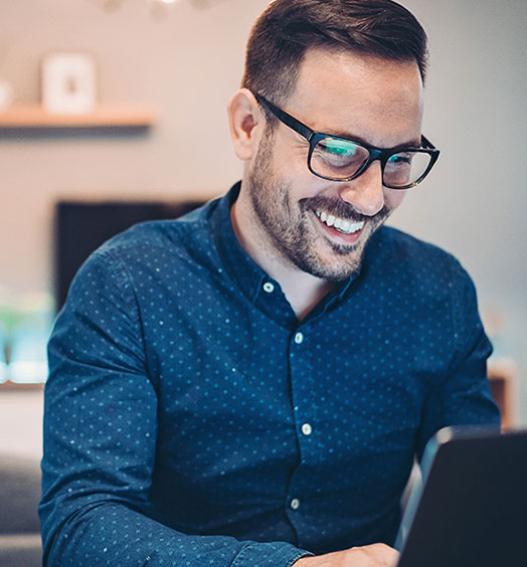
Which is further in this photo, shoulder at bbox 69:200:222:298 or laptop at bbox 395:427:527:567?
shoulder at bbox 69:200:222:298

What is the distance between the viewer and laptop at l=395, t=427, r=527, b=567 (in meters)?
0.58

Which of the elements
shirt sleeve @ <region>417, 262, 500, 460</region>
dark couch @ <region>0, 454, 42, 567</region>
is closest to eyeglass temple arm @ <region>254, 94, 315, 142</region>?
shirt sleeve @ <region>417, 262, 500, 460</region>

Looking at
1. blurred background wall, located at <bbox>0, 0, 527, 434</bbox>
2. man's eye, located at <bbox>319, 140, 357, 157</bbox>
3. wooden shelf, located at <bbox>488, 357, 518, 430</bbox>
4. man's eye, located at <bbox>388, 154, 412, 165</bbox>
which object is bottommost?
wooden shelf, located at <bbox>488, 357, 518, 430</bbox>

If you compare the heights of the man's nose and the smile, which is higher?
the man's nose

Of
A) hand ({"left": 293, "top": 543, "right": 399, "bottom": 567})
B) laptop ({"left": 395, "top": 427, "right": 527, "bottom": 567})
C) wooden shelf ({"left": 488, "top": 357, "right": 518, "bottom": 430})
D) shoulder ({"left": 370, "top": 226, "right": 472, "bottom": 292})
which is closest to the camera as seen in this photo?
laptop ({"left": 395, "top": 427, "right": 527, "bottom": 567})

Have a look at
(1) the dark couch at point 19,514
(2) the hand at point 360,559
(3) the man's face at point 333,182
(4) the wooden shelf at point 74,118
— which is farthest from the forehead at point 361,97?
(4) the wooden shelf at point 74,118

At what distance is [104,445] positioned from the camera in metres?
1.06

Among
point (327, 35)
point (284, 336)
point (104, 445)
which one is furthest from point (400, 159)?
point (104, 445)

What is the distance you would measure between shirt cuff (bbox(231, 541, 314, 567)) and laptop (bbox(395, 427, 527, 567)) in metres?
0.27

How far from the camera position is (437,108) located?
349 cm

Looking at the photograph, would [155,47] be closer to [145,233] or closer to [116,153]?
[116,153]

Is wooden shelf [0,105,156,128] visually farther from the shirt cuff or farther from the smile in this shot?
the shirt cuff

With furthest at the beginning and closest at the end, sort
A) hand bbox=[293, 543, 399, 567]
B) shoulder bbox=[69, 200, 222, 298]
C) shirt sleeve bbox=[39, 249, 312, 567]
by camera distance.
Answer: shoulder bbox=[69, 200, 222, 298] < shirt sleeve bbox=[39, 249, 312, 567] < hand bbox=[293, 543, 399, 567]

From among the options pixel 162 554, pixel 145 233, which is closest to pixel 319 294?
pixel 145 233
